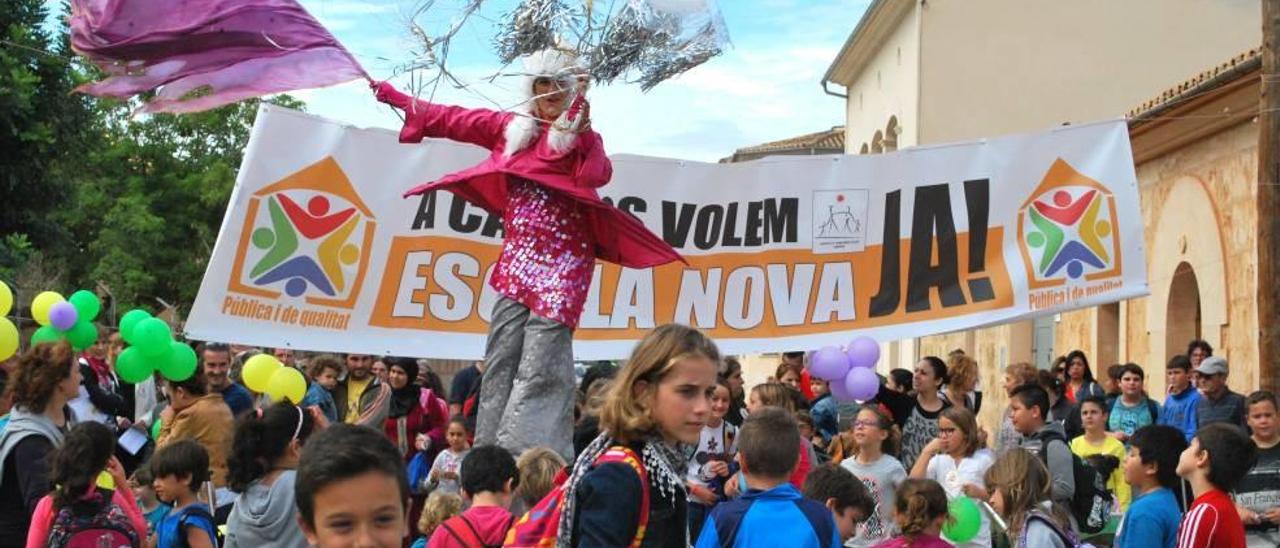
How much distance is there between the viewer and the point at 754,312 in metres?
11.1

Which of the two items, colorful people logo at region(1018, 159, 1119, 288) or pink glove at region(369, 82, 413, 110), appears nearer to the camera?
pink glove at region(369, 82, 413, 110)

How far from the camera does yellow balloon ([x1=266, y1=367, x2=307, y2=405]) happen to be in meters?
9.38

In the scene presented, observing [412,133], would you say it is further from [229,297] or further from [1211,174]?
[1211,174]

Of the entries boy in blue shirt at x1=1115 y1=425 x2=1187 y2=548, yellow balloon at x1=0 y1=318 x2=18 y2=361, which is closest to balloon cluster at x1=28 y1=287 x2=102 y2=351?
yellow balloon at x1=0 y1=318 x2=18 y2=361

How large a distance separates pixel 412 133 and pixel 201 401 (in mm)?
2279

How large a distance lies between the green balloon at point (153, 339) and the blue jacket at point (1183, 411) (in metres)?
7.32

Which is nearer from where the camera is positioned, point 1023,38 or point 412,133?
point 412,133

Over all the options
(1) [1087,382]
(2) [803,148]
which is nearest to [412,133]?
(1) [1087,382]

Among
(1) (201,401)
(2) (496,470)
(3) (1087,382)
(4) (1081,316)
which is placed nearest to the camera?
(2) (496,470)

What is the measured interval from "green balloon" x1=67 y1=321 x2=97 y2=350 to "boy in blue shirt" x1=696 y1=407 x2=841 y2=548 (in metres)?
6.59

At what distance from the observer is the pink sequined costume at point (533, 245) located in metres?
6.95

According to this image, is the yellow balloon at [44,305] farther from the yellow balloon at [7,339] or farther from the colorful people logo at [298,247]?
the colorful people logo at [298,247]

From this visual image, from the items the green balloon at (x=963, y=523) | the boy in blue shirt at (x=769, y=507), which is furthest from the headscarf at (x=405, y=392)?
the boy in blue shirt at (x=769, y=507)

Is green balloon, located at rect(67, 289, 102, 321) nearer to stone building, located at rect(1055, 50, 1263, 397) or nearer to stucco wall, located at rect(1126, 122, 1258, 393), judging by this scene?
stone building, located at rect(1055, 50, 1263, 397)
